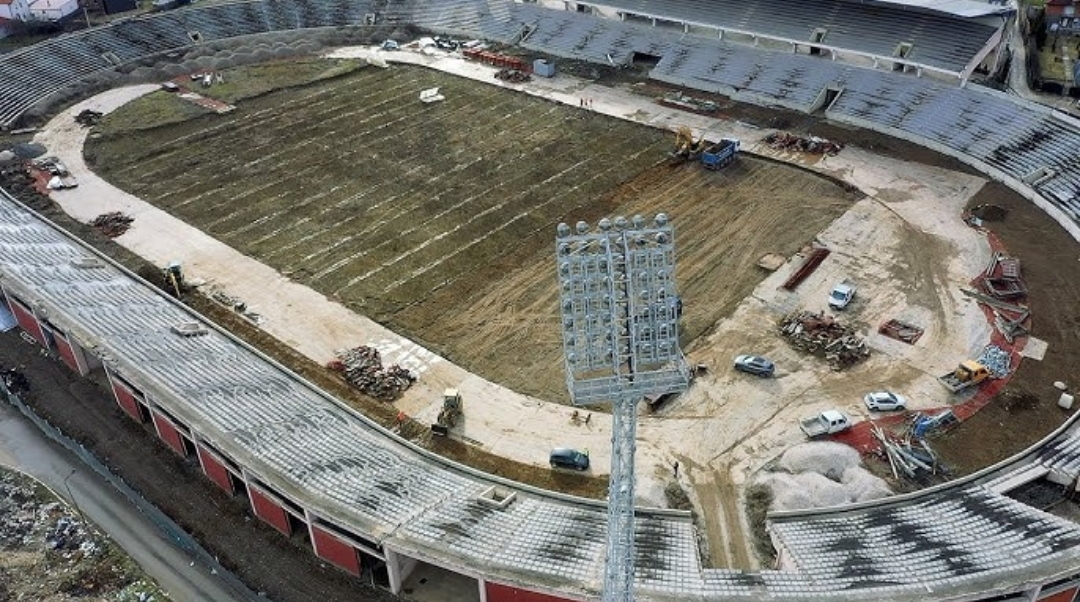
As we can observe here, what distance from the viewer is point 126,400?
1610 inches

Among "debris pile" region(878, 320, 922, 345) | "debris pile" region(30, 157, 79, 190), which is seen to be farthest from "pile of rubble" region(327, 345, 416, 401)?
"debris pile" region(30, 157, 79, 190)

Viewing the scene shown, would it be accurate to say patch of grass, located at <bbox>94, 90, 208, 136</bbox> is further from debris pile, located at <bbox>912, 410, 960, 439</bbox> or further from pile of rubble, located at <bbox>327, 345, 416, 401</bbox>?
debris pile, located at <bbox>912, 410, 960, 439</bbox>

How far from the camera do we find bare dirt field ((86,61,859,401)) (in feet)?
158

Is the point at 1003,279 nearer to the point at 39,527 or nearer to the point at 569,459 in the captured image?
the point at 569,459

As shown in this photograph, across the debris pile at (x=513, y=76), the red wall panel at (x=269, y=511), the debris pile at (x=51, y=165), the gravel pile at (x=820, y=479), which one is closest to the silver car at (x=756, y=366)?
the gravel pile at (x=820, y=479)

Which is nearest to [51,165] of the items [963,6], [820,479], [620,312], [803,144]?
[803,144]

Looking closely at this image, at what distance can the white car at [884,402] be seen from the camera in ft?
129

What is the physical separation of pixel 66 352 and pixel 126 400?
21.7ft

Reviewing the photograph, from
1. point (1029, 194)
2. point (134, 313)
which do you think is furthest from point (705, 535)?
point (1029, 194)

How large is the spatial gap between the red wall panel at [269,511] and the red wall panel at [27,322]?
19.6m

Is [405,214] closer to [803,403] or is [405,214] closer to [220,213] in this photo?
[220,213]

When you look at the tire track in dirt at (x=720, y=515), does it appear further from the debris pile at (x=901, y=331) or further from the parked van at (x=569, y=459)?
the debris pile at (x=901, y=331)

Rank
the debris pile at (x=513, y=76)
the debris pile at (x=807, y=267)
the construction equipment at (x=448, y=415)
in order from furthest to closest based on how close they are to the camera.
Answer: the debris pile at (x=513, y=76) < the debris pile at (x=807, y=267) < the construction equipment at (x=448, y=415)

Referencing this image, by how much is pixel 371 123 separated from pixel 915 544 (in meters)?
56.1
